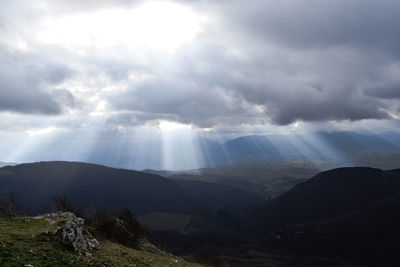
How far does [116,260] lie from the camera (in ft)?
99.8

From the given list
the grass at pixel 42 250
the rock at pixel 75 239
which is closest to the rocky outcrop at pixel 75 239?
the rock at pixel 75 239

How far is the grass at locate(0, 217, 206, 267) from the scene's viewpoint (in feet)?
72.2

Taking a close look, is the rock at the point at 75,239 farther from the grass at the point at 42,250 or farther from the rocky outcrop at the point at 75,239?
the grass at the point at 42,250

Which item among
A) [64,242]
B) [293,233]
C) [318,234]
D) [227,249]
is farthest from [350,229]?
[64,242]

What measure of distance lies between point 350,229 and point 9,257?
710 ft

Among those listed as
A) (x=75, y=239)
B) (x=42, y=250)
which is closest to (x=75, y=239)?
(x=75, y=239)

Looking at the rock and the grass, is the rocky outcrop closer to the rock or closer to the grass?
the rock

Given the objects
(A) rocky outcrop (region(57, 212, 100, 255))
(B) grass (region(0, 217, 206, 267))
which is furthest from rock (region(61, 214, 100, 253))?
(B) grass (region(0, 217, 206, 267))

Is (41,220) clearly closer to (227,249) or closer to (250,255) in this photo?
(250,255)

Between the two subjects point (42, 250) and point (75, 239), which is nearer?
point (42, 250)

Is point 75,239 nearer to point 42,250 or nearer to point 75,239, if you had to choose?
point 75,239

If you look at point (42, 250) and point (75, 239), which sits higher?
point (42, 250)

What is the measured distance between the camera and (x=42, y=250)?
80.4 feet

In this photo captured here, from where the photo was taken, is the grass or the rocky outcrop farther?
the rocky outcrop
